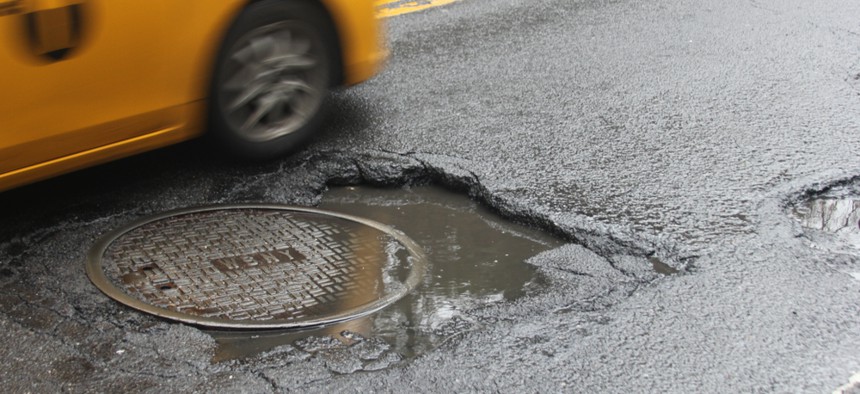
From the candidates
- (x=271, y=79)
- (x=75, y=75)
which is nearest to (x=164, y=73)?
(x=75, y=75)

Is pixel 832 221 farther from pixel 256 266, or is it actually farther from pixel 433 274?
pixel 256 266

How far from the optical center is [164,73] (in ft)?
14.1

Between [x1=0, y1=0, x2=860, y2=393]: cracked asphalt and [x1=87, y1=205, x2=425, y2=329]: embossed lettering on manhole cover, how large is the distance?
0.42 feet

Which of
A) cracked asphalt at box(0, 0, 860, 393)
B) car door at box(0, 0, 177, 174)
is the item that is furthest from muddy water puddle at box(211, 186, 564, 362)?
car door at box(0, 0, 177, 174)

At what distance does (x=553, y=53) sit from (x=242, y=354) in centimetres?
428

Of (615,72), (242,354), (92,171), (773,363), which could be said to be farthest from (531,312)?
(615,72)

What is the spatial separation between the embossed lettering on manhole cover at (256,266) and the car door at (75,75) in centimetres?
50

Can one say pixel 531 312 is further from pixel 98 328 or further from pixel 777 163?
pixel 777 163

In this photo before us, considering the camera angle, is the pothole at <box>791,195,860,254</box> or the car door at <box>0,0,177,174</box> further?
the pothole at <box>791,195,860,254</box>

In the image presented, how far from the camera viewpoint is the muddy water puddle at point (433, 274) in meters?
3.49

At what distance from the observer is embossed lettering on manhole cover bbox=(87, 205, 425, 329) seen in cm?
369

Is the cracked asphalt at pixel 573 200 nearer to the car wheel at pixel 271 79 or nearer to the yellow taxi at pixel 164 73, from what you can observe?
the car wheel at pixel 271 79

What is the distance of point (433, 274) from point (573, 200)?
98 cm

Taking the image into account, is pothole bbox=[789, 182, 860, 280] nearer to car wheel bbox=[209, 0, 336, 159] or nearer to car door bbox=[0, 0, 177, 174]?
car wheel bbox=[209, 0, 336, 159]
